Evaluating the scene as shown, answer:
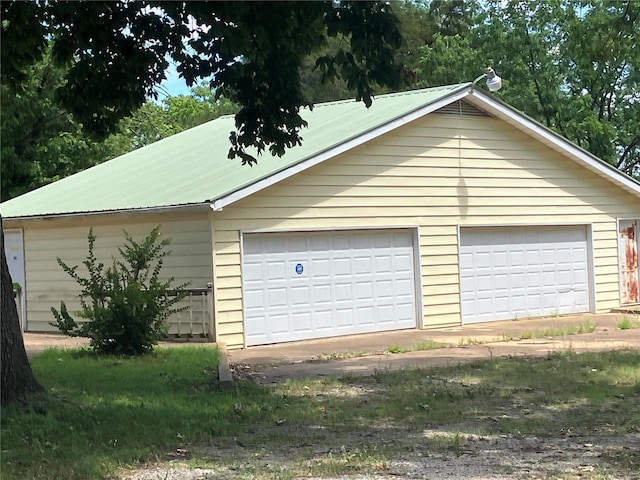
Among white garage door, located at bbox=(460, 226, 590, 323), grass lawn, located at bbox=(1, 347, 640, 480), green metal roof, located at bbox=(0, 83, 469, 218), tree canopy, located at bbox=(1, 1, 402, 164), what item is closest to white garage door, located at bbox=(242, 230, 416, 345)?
green metal roof, located at bbox=(0, 83, 469, 218)

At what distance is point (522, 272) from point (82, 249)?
30.8 feet

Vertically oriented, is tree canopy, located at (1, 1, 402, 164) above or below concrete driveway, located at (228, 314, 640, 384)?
above

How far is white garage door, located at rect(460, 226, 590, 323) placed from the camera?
20062mm

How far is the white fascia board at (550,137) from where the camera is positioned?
19.9 m

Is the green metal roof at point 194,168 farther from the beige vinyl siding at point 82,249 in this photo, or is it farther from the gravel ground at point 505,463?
the gravel ground at point 505,463

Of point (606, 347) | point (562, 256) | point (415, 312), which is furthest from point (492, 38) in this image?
point (606, 347)

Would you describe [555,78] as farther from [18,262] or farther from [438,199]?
[18,262]

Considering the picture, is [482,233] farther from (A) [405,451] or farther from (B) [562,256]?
(A) [405,451]

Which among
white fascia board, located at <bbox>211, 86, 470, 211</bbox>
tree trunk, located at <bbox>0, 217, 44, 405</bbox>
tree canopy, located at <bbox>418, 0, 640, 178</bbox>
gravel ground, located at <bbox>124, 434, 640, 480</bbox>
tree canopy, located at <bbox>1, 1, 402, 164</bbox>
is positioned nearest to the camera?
gravel ground, located at <bbox>124, 434, 640, 480</bbox>

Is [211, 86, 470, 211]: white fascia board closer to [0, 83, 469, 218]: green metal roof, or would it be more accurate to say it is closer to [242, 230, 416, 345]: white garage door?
[0, 83, 469, 218]: green metal roof

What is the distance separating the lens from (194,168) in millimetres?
19391

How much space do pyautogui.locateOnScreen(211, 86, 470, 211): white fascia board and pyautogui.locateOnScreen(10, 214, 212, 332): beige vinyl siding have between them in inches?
31.1

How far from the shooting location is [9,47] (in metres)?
11.2

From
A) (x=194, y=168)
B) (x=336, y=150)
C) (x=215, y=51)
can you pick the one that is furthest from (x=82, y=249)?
(x=215, y=51)
